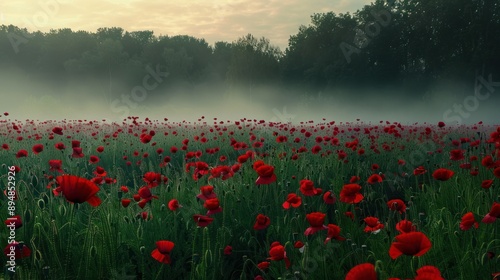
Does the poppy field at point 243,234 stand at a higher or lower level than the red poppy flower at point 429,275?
lower

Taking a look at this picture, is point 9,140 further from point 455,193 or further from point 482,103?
point 482,103

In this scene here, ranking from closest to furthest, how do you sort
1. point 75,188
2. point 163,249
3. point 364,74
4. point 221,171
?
1. point 75,188
2. point 163,249
3. point 221,171
4. point 364,74

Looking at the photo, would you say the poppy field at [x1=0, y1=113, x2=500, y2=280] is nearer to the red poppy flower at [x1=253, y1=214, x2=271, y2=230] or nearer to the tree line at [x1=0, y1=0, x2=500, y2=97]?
the red poppy flower at [x1=253, y1=214, x2=271, y2=230]

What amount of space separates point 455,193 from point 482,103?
37534mm

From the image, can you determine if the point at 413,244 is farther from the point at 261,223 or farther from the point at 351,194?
the point at 261,223

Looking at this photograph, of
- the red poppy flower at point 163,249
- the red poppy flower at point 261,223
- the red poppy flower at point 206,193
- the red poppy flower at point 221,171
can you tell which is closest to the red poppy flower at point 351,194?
the red poppy flower at point 261,223

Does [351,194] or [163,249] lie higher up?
[351,194]

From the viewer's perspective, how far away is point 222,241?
3555mm

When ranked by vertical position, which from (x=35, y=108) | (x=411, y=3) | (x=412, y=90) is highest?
(x=411, y=3)

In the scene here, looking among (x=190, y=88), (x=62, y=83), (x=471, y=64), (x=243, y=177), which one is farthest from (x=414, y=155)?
(x=62, y=83)

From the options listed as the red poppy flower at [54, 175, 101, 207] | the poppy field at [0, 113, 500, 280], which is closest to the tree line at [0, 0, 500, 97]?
the poppy field at [0, 113, 500, 280]

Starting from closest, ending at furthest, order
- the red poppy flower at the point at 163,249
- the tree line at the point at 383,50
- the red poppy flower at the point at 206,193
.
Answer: the red poppy flower at the point at 163,249 → the red poppy flower at the point at 206,193 → the tree line at the point at 383,50

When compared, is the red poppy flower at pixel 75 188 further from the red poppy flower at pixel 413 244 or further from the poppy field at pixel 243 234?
the red poppy flower at pixel 413 244

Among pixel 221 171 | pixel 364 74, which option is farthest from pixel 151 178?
pixel 364 74
